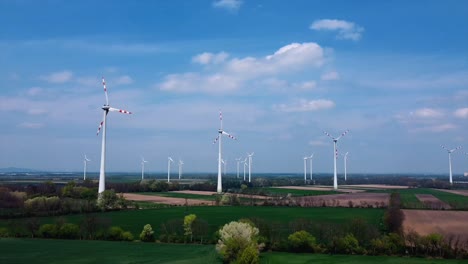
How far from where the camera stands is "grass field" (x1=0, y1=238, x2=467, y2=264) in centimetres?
3950

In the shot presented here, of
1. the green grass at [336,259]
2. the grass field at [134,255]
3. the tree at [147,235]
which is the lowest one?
the green grass at [336,259]

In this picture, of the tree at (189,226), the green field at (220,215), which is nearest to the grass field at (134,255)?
the tree at (189,226)

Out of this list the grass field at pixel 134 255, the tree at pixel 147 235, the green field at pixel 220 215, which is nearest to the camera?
the grass field at pixel 134 255

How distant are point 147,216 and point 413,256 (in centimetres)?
4128

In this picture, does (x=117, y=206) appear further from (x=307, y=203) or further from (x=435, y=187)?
(x=435, y=187)

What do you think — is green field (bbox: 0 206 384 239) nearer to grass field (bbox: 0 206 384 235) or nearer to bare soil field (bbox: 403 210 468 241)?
grass field (bbox: 0 206 384 235)

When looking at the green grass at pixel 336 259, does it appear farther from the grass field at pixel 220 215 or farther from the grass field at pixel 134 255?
the grass field at pixel 220 215

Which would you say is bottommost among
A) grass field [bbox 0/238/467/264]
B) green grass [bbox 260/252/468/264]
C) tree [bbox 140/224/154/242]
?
green grass [bbox 260/252/468/264]

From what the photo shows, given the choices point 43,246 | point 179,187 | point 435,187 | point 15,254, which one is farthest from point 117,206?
point 435,187

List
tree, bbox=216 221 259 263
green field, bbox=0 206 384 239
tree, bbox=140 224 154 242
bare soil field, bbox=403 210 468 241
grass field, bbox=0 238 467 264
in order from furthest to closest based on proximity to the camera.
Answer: green field, bbox=0 206 384 239
bare soil field, bbox=403 210 468 241
tree, bbox=140 224 154 242
tree, bbox=216 221 259 263
grass field, bbox=0 238 467 264

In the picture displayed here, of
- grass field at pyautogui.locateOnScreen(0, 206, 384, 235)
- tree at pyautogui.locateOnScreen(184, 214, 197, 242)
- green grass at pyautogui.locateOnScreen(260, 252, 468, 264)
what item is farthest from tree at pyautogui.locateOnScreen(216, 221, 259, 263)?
grass field at pyautogui.locateOnScreen(0, 206, 384, 235)

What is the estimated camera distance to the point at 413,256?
42.7m

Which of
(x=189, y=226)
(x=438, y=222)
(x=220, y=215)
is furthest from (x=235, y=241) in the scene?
(x=438, y=222)

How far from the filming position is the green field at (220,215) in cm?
6311
